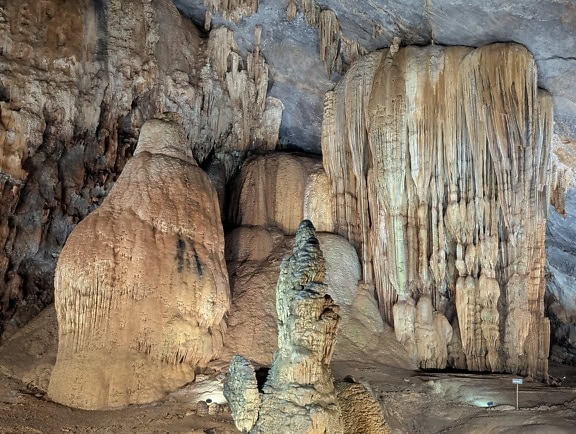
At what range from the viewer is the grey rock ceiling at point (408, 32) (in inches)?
375

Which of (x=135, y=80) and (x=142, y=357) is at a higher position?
(x=135, y=80)

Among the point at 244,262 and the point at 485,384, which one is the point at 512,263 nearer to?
the point at 485,384

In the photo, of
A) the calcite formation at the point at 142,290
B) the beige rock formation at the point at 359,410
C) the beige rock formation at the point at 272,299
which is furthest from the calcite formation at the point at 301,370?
the beige rock formation at the point at 272,299

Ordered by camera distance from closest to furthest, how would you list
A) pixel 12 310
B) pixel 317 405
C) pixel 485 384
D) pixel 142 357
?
pixel 317 405 < pixel 142 357 < pixel 485 384 < pixel 12 310

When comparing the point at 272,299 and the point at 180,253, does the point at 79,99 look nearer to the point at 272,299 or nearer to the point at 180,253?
the point at 180,253

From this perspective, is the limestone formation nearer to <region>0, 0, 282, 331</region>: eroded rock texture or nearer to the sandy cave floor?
the sandy cave floor

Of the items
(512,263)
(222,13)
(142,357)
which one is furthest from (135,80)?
(512,263)

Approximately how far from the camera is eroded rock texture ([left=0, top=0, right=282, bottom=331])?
10.5m

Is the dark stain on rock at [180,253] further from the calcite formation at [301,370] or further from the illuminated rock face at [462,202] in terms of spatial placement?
the illuminated rock face at [462,202]

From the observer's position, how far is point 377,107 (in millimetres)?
11266

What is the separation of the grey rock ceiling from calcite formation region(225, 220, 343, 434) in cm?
545

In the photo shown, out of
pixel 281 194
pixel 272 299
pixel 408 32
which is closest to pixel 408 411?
pixel 272 299

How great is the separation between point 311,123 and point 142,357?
8.00m

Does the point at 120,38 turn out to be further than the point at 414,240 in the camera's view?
Yes
